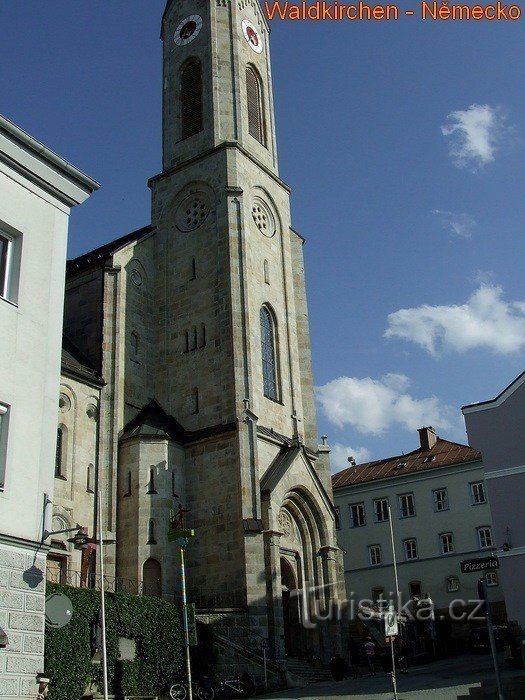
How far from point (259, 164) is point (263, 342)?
897cm

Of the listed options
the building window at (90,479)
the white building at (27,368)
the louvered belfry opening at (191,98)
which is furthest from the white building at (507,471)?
the louvered belfry opening at (191,98)

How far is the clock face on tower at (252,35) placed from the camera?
145ft

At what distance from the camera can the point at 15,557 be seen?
527 inches

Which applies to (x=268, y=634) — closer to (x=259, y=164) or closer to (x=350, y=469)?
(x=259, y=164)

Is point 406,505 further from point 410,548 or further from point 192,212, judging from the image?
point 192,212

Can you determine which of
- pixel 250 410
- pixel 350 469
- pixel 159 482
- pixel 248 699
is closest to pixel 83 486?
pixel 159 482

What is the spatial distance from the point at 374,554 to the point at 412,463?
6.16 meters

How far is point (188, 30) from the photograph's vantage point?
145 feet

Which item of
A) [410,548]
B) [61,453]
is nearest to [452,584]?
[410,548]

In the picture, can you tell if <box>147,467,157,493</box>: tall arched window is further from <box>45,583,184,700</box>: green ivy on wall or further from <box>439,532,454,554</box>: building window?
<box>439,532,454,554</box>: building window

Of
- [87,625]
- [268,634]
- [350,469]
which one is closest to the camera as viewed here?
[87,625]

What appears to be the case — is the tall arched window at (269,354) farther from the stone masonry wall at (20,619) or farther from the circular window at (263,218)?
the stone masonry wall at (20,619)

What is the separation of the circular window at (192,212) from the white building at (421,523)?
23086mm

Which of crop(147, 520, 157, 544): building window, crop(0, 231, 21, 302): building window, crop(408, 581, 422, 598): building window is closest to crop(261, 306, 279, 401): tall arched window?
crop(147, 520, 157, 544): building window
